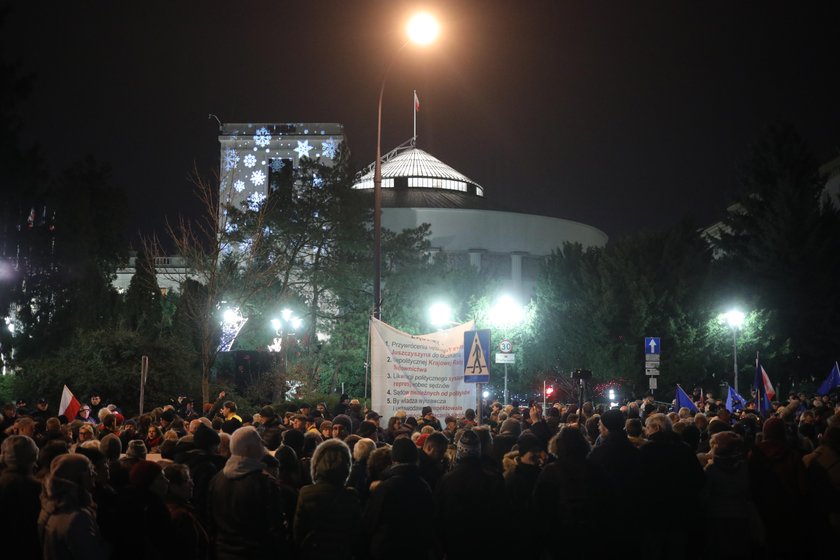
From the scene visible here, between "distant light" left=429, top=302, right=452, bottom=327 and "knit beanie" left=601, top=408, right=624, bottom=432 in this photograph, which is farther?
"distant light" left=429, top=302, right=452, bottom=327

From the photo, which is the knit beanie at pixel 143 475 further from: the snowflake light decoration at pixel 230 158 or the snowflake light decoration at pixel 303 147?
the snowflake light decoration at pixel 303 147

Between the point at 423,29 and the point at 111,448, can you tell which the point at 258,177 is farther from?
the point at 111,448

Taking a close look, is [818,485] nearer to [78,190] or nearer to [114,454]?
[114,454]

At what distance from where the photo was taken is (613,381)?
4225 cm

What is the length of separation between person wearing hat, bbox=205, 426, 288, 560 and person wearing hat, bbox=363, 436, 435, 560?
0.70 meters

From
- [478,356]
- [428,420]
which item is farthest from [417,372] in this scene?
[428,420]

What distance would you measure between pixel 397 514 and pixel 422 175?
7334cm

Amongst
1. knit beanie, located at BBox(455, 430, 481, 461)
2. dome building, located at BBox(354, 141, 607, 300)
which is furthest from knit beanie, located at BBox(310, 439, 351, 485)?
dome building, located at BBox(354, 141, 607, 300)

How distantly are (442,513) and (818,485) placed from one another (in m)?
4.15

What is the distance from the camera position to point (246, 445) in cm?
649

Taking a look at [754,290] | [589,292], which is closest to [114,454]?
[589,292]

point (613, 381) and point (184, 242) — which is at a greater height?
point (184, 242)

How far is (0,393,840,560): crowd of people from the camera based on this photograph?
20.4 ft

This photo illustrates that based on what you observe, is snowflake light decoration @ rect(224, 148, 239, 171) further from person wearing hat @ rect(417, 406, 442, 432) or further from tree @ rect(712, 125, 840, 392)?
person wearing hat @ rect(417, 406, 442, 432)
